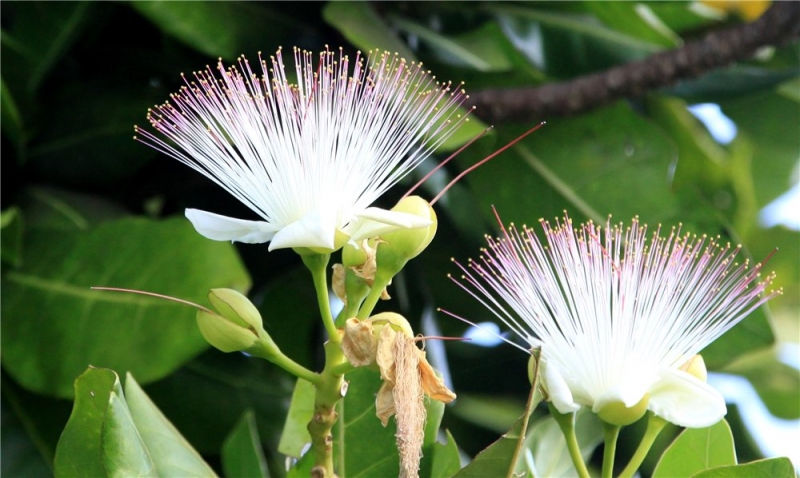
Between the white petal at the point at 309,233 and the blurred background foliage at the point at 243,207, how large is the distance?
344 millimetres

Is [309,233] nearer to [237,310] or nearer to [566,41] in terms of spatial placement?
[237,310]

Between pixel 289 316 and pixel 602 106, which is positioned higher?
pixel 602 106

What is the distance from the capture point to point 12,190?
123 centimetres

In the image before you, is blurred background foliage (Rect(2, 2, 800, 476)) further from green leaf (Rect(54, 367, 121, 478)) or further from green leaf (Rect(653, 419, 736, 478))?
green leaf (Rect(653, 419, 736, 478))

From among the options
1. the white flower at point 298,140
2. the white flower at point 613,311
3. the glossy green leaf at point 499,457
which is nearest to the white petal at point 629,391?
the white flower at point 613,311

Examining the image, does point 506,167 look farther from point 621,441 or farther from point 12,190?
point 12,190

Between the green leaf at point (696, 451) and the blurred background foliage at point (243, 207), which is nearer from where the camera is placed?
the green leaf at point (696, 451)

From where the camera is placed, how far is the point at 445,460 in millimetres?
697

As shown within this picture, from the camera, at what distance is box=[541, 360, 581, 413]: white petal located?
24.7 inches

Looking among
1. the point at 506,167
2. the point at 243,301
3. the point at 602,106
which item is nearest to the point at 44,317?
the point at 243,301

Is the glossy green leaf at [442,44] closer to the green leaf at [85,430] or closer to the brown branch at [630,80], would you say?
the brown branch at [630,80]

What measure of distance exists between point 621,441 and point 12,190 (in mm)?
879

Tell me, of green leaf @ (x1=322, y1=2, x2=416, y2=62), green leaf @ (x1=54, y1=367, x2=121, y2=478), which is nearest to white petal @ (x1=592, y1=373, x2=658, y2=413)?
green leaf @ (x1=54, y1=367, x2=121, y2=478)

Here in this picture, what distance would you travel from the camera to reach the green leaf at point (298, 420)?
2.51 feet
